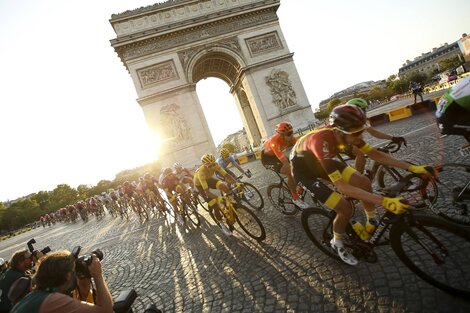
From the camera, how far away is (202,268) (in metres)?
5.07

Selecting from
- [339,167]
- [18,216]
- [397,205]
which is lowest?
[397,205]

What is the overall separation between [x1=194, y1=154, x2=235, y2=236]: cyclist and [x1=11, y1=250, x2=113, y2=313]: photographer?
11.6 ft

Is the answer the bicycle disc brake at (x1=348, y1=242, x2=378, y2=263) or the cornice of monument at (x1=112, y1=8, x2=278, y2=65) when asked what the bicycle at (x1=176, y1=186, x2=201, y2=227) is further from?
the cornice of monument at (x1=112, y1=8, x2=278, y2=65)

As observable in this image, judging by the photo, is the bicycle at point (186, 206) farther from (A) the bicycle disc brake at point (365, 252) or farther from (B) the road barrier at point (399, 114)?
→ (B) the road barrier at point (399, 114)

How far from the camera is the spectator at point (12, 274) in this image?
11.2 feet

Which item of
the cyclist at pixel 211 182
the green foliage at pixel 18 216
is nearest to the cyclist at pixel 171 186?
the cyclist at pixel 211 182

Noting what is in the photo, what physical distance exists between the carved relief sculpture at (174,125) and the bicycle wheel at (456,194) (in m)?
21.2

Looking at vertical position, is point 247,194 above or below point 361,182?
below

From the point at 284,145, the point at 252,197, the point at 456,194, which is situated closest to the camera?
the point at 456,194

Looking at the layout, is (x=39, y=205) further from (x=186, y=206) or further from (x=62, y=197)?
(x=186, y=206)

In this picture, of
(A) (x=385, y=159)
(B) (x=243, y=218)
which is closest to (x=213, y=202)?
(B) (x=243, y=218)

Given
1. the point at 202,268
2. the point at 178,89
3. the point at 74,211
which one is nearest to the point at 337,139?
the point at 202,268

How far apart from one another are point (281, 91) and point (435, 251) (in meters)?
23.4

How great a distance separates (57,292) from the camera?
2.14 meters
